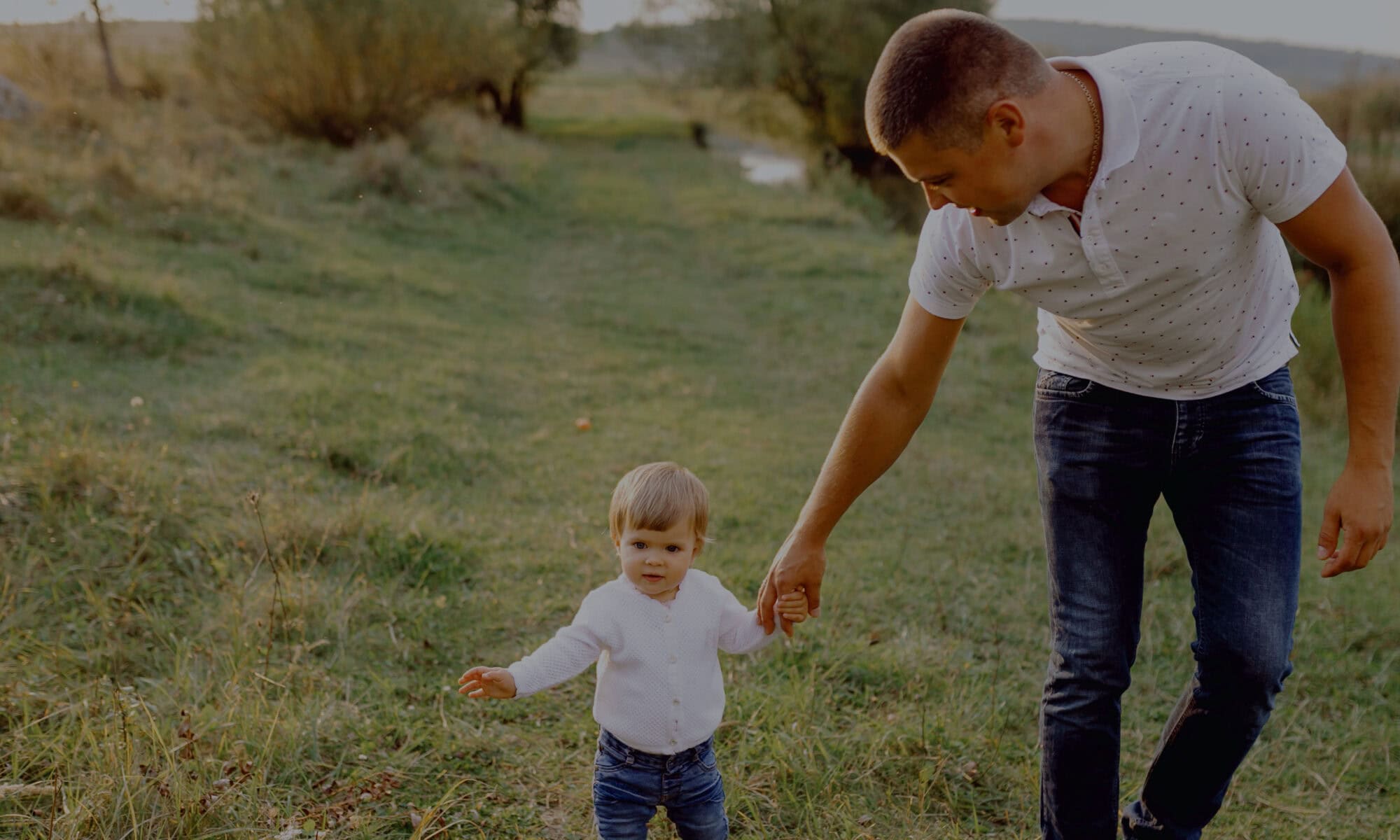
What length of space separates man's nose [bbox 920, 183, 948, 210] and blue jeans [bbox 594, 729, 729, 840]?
133cm

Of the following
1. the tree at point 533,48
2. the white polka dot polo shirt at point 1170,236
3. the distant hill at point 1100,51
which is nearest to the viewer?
the white polka dot polo shirt at point 1170,236

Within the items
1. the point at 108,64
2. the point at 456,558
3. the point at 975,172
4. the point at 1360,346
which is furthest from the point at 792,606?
the point at 108,64

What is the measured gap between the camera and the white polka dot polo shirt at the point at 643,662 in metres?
2.40

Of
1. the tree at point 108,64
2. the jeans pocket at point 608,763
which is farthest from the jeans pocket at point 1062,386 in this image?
the tree at point 108,64

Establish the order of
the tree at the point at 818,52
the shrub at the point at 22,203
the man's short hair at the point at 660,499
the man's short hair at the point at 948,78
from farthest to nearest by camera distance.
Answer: the tree at the point at 818,52 < the shrub at the point at 22,203 < the man's short hair at the point at 660,499 < the man's short hair at the point at 948,78

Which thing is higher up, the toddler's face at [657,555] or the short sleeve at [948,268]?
the short sleeve at [948,268]

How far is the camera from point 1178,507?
2.57 metres

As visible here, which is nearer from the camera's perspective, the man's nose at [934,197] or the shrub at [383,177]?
the man's nose at [934,197]

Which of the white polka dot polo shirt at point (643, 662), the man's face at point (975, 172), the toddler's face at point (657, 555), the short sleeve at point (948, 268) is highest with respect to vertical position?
the man's face at point (975, 172)

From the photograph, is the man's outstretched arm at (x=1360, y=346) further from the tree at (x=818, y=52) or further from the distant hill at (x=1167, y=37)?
the distant hill at (x=1167, y=37)

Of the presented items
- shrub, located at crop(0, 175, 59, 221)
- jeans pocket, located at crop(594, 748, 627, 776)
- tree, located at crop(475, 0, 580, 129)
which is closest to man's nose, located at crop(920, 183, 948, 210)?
jeans pocket, located at crop(594, 748, 627, 776)

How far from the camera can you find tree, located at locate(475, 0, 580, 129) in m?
36.3

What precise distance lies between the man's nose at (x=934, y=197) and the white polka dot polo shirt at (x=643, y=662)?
1046 mm

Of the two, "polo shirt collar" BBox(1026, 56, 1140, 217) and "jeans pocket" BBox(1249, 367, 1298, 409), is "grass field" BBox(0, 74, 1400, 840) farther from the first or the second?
"polo shirt collar" BBox(1026, 56, 1140, 217)
